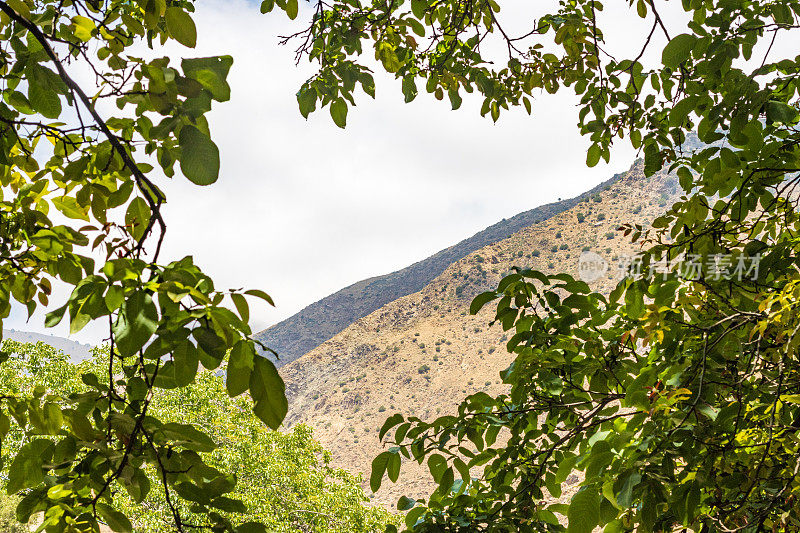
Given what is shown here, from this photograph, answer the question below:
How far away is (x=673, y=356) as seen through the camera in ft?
5.87

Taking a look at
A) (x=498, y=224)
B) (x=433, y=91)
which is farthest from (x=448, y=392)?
(x=433, y=91)

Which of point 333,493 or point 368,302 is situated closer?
point 333,493

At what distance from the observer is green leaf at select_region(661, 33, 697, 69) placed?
56.4 inches

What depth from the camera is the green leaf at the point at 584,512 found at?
129 centimetres

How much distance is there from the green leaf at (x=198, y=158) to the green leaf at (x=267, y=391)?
0.27m

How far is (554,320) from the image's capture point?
2018mm

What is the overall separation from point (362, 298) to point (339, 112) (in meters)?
74.7

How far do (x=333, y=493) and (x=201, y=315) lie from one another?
1439 cm

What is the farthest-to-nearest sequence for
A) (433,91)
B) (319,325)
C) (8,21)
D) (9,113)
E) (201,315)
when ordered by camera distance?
(319,325), (433,91), (8,21), (9,113), (201,315)

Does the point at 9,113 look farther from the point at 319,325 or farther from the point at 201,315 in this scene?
the point at 319,325

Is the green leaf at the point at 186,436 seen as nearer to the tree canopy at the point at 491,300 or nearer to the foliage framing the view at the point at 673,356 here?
the tree canopy at the point at 491,300

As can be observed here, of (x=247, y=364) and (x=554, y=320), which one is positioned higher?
(x=247, y=364)

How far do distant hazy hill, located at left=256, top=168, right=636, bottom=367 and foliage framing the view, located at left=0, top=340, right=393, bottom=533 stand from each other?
52594 mm

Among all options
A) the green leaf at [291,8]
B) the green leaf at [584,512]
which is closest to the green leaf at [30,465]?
the green leaf at [584,512]
